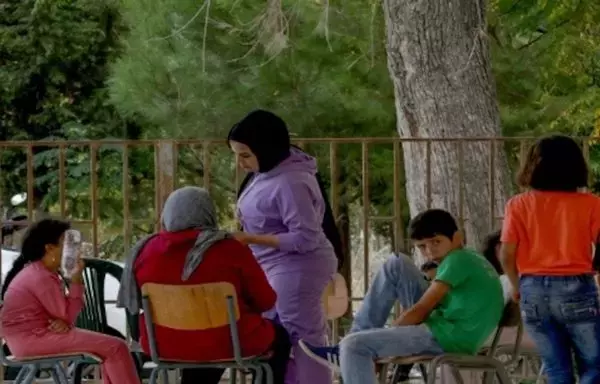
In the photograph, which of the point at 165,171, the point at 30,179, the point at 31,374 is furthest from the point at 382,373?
the point at 30,179

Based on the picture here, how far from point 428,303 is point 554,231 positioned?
56 cm

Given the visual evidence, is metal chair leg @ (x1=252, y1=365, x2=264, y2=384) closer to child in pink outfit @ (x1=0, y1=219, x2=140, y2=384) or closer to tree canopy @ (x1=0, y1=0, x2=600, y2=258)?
child in pink outfit @ (x1=0, y1=219, x2=140, y2=384)

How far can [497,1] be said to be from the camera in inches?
647

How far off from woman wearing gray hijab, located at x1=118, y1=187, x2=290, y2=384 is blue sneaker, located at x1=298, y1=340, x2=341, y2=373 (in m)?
0.18

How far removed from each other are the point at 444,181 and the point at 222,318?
16.0 feet

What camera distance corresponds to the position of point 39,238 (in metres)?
6.60

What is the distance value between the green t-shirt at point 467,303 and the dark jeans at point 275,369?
23.5 inches

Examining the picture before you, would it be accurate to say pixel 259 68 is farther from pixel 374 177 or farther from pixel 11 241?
pixel 11 241

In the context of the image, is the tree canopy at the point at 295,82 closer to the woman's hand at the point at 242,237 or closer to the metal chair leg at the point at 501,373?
the metal chair leg at the point at 501,373

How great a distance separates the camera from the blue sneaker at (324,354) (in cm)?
609

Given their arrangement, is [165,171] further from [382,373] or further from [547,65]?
[547,65]

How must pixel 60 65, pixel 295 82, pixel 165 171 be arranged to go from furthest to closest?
1. pixel 60 65
2. pixel 295 82
3. pixel 165 171

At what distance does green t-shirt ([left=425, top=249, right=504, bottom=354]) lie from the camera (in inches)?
238

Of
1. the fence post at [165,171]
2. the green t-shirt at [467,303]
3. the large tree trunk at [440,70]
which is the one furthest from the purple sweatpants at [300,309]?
the large tree trunk at [440,70]
